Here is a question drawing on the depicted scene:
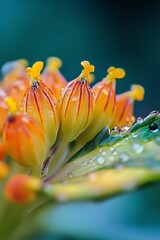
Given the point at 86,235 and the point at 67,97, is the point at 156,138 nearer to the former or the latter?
the point at 67,97

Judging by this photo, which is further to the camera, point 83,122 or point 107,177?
point 83,122

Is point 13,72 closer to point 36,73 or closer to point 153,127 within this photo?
point 36,73

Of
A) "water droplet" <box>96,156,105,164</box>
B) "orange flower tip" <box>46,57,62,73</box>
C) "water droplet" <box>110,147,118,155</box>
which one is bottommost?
"water droplet" <box>110,147,118,155</box>

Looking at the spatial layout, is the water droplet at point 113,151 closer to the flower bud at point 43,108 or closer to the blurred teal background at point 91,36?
the flower bud at point 43,108

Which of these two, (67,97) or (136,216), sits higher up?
(67,97)

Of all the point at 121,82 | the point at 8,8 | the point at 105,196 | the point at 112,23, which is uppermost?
the point at 105,196

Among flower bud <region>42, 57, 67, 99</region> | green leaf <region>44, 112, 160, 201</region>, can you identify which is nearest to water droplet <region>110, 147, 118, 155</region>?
green leaf <region>44, 112, 160, 201</region>

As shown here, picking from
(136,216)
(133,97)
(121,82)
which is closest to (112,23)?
(121,82)

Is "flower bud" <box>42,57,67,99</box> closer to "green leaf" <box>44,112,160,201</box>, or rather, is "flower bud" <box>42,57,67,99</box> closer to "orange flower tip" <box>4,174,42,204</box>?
"green leaf" <box>44,112,160,201</box>

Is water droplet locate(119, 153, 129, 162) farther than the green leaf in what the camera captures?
Yes

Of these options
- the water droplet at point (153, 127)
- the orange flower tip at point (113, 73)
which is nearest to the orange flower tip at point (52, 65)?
the orange flower tip at point (113, 73)
